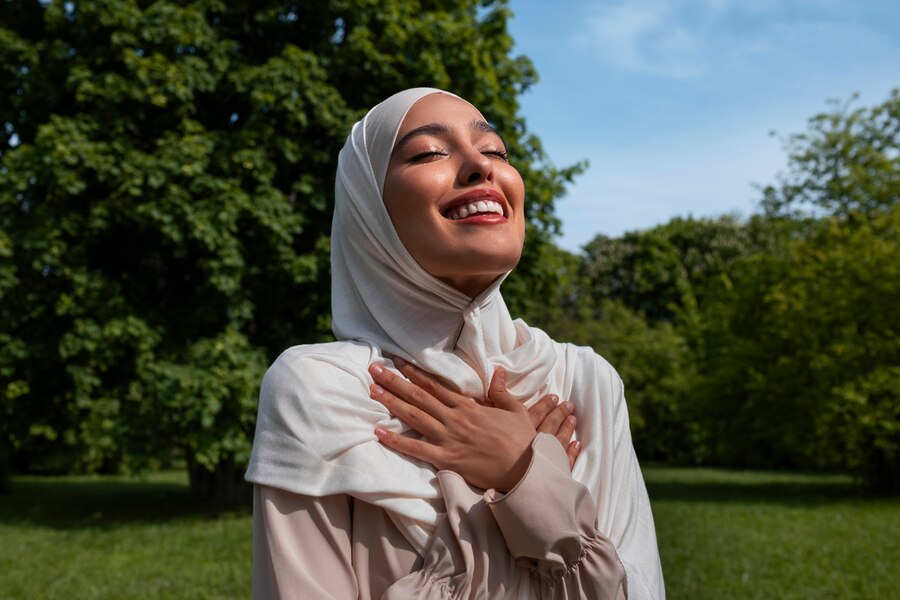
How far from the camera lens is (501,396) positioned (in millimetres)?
1727

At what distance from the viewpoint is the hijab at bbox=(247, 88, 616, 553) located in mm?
1538

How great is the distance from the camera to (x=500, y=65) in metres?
13.4

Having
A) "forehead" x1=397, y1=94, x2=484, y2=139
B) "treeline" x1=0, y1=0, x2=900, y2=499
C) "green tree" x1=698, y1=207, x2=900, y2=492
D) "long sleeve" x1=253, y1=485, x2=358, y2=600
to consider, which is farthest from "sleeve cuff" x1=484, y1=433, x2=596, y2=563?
"green tree" x1=698, y1=207, x2=900, y2=492

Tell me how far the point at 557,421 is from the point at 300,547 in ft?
1.96

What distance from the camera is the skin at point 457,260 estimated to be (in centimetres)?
162

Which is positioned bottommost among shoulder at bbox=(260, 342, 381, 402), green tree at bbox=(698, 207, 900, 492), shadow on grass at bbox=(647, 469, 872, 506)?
shadow on grass at bbox=(647, 469, 872, 506)

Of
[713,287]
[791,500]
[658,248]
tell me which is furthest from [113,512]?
[658,248]

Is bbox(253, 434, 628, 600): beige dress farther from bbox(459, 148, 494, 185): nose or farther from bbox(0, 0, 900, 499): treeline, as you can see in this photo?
bbox(0, 0, 900, 499): treeline

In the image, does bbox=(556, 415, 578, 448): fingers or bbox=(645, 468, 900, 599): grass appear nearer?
bbox=(556, 415, 578, 448): fingers

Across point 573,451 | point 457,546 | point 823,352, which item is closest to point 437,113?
point 573,451

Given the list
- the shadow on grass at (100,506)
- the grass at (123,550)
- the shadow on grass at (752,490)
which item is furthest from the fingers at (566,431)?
the shadow on grass at (752,490)

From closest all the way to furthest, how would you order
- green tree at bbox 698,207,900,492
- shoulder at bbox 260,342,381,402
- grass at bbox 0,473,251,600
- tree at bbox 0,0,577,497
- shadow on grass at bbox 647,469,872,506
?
shoulder at bbox 260,342,381,402 → grass at bbox 0,473,251,600 → tree at bbox 0,0,577,497 → green tree at bbox 698,207,900,492 → shadow on grass at bbox 647,469,872,506

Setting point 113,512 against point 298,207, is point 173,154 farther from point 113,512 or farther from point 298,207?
point 113,512

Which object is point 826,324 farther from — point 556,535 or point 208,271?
point 556,535
